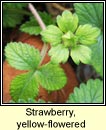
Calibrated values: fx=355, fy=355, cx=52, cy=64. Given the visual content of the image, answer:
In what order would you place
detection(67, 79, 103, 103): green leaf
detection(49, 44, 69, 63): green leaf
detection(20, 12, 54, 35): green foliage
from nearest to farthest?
detection(49, 44, 69, 63): green leaf
detection(67, 79, 103, 103): green leaf
detection(20, 12, 54, 35): green foliage

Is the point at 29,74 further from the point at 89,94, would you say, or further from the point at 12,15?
the point at 12,15

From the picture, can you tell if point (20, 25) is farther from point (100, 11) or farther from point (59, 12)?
point (100, 11)

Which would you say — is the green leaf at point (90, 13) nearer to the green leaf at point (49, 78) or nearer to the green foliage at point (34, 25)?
the green foliage at point (34, 25)

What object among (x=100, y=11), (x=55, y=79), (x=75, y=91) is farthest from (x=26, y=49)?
(x=100, y=11)

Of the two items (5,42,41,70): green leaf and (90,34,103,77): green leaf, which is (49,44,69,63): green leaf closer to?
(5,42,41,70): green leaf

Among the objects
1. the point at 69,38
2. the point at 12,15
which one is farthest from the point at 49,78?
the point at 12,15

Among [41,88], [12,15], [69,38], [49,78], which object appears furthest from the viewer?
[12,15]

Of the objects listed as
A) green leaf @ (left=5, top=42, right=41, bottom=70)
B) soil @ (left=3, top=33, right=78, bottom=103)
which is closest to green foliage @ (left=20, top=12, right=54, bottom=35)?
soil @ (left=3, top=33, right=78, bottom=103)
